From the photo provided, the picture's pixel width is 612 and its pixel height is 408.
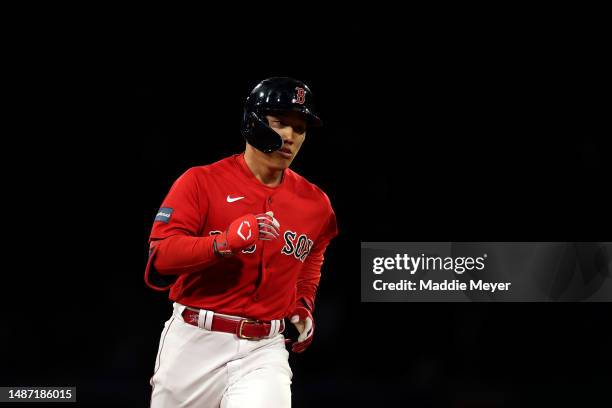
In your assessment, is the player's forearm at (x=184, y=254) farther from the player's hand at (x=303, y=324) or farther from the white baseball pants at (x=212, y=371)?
the player's hand at (x=303, y=324)

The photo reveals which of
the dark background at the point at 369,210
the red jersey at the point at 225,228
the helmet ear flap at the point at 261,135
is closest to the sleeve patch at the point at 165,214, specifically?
the red jersey at the point at 225,228

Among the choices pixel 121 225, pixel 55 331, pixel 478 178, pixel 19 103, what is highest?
pixel 19 103

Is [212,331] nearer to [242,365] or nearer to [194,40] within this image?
[242,365]

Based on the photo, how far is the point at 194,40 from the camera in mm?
5789

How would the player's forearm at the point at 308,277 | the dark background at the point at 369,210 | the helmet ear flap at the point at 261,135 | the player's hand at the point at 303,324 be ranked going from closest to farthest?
1. the helmet ear flap at the point at 261,135
2. the player's hand at the point at 303,324
3. the player's forearm at the point at 308,277
4. the dark background at the point at 369,210

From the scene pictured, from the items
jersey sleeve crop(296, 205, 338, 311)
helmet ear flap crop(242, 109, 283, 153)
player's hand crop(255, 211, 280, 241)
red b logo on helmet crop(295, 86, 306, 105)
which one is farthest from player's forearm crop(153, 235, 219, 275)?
jersey sleeve crop(296, 205, 338, 311)

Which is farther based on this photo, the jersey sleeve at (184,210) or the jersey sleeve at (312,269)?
the jersey sleeve at (312,269)

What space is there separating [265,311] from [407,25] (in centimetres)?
385

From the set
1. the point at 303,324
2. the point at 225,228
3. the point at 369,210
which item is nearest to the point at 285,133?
the point at 225,228

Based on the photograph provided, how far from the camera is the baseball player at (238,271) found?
2602 millimetres

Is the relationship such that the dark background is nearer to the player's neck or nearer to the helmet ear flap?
the player's neck

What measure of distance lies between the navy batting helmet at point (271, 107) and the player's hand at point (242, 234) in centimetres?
39

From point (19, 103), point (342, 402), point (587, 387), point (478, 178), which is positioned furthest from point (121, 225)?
point (587, 387)

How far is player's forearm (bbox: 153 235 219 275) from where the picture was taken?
2434 mm
